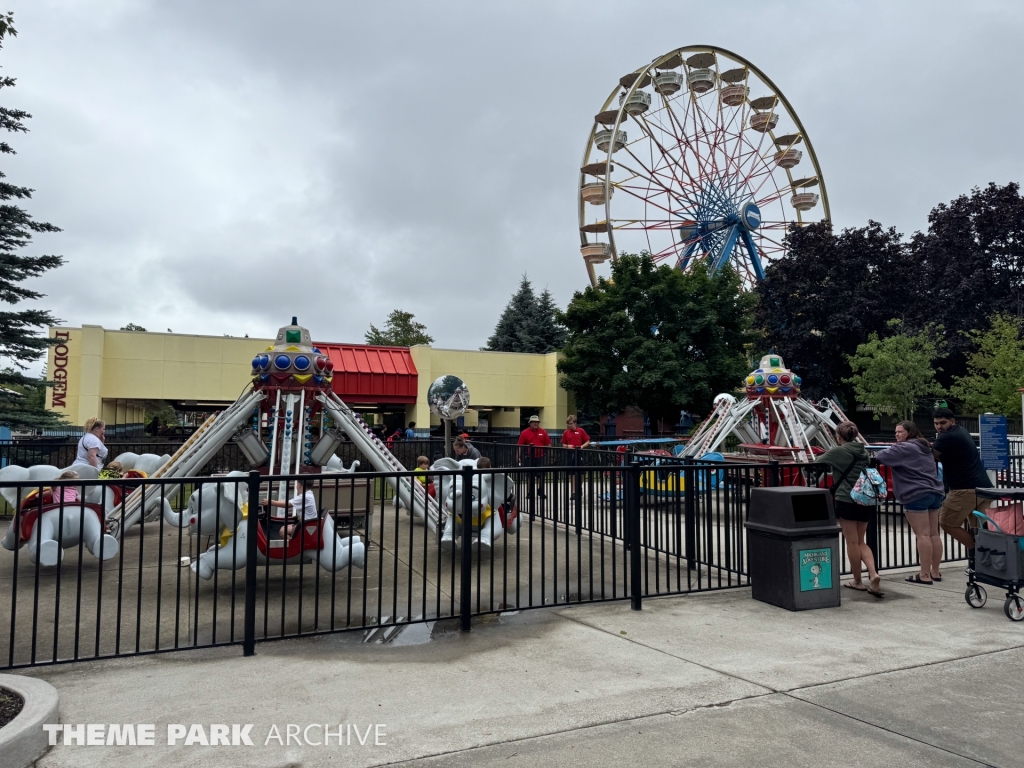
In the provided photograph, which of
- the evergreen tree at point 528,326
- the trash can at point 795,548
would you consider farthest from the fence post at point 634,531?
the evergreen tree at point 528,326

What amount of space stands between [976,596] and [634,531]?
3.23 meters

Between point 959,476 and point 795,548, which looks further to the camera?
point 959,476

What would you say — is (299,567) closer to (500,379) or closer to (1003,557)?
(1003,557)

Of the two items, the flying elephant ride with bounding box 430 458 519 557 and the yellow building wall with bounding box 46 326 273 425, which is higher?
the yellow building wall with bounding box 46 326 273 425

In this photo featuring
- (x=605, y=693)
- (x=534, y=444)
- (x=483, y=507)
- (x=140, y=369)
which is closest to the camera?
(x=605, y=693)

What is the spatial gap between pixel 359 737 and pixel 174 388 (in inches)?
1122

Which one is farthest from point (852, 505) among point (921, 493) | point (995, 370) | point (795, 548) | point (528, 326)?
point (528, 326)

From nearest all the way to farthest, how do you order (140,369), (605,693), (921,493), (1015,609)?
(605,693) < (1015,609) < (921,493) < (140,369)

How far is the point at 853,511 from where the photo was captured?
7.13 metres

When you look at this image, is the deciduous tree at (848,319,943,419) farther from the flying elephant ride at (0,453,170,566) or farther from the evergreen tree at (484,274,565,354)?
the flying elephant ride at (0,453,170,566)

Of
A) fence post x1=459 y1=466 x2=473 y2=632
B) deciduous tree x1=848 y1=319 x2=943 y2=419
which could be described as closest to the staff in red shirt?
fence post x1=459 y1=466 x2=473 y2=632

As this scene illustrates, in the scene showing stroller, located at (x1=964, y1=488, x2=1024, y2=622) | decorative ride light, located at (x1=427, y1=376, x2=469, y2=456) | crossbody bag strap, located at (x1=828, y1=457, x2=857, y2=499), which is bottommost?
stroller, located at (x1=964, y1=488, x2=1024, y2=622)

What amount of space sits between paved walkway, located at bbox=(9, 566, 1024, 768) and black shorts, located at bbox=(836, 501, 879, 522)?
1107 millimetres

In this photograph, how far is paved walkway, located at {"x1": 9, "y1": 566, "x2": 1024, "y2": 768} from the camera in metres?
3.70
